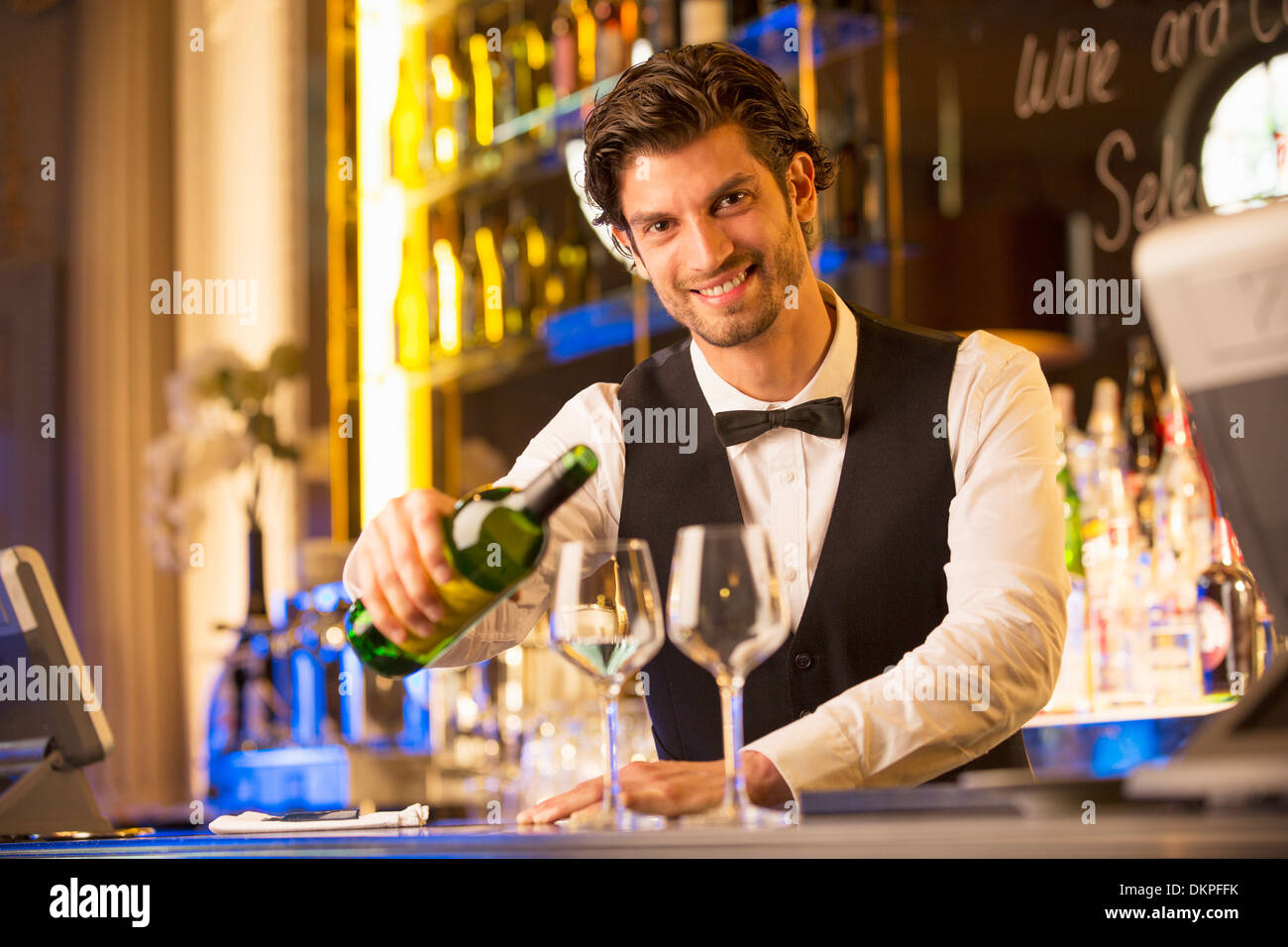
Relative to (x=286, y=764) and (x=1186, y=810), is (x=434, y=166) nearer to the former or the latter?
(x=286, y=764)

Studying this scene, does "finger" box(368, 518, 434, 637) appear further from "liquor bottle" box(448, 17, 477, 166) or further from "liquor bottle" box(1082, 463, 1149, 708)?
"liquor bottle" box(448, 17, 477, 166)

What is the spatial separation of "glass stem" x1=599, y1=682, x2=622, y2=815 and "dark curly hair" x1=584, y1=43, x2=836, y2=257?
0.85 metres

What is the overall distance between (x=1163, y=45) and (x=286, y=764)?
2.72 metres

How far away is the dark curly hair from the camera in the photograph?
1742 millimetres

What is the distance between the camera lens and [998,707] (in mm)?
1402

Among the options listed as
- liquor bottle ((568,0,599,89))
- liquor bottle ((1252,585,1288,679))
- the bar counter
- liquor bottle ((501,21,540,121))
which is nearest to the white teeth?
the bar counter

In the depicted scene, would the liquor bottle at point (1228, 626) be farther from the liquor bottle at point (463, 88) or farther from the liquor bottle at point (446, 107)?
the liquor bottle at point (446, 107)

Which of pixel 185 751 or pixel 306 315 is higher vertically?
pixel 306 315

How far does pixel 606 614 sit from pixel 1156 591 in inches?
67.1

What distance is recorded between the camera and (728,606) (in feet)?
3.47

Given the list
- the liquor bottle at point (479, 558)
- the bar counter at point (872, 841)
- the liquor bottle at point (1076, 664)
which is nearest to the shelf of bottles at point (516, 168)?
the liquor bottle at point (1076, 664)

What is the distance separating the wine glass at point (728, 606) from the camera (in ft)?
3.47
